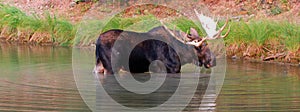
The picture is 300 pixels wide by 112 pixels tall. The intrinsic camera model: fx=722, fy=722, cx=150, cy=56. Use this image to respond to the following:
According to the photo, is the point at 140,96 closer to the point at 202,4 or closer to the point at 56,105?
the point at 56,105

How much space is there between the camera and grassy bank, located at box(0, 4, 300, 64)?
16.3m

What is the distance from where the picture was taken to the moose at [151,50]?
13.6m

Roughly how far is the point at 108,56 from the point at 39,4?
14.2 metres

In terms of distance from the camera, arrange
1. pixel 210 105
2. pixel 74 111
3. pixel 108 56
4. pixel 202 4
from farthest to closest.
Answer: pixel 202 4
pixel 108 56
pixel 210 105
pixel 74 111

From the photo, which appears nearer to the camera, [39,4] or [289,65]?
[289,65]

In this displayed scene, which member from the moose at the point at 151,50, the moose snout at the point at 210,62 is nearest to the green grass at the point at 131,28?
the moose snout at the point at 210,62

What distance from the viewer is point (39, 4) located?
27.1 m

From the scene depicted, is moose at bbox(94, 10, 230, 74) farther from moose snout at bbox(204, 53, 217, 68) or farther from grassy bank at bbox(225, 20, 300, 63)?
grassy bank at bbox(225, 20, 300, 63)

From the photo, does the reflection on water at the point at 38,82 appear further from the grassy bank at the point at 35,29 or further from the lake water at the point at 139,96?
the grassy bank at the point at 35,29

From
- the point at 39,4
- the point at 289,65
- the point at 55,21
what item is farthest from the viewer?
the point at 39,4

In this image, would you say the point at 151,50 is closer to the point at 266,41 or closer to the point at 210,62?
the point at 210,62

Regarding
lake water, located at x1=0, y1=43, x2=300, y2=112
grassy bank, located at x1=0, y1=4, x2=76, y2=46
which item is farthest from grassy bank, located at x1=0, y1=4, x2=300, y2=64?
lake water, located at x1=0, y1=43, x2=300, y2=112

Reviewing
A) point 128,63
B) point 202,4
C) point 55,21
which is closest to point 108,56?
point 128,63

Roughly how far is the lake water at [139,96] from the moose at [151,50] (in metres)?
0.40
